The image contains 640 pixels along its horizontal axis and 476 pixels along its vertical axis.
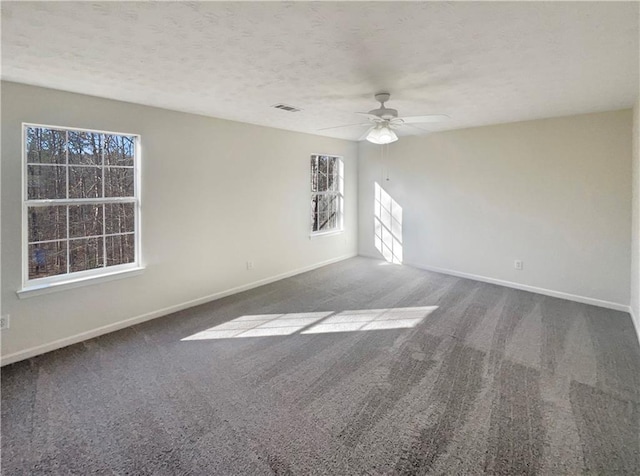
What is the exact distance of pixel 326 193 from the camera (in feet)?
21.1

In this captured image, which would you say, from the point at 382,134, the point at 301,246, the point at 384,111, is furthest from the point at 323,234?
the point at 384,111

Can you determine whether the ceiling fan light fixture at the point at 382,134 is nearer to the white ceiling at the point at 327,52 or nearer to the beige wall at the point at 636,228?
the white ceiling at the point at 327,52

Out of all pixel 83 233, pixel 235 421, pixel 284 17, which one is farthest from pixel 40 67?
pixel 235 421

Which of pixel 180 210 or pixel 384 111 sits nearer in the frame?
pixel 384 111

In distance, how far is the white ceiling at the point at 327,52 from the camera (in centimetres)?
177

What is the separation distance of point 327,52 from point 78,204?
2.83 meters

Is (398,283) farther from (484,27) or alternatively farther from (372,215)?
(484,27)

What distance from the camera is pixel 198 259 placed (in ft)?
14.1

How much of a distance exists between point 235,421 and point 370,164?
5576mm

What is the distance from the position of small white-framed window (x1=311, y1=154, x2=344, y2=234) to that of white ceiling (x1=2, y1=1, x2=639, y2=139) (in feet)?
8.49

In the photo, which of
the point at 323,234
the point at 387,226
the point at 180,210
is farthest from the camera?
the point at 387,226

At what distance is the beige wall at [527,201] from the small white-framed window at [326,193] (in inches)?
40.8

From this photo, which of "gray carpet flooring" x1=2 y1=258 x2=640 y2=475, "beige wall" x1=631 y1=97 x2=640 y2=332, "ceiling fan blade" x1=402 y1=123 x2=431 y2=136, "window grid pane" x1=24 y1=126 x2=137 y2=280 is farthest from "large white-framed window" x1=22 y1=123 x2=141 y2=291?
"beige wall" x1=631 y1=97 x2=640 y2=332

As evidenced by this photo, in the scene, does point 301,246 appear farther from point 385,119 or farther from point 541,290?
point 541,290
